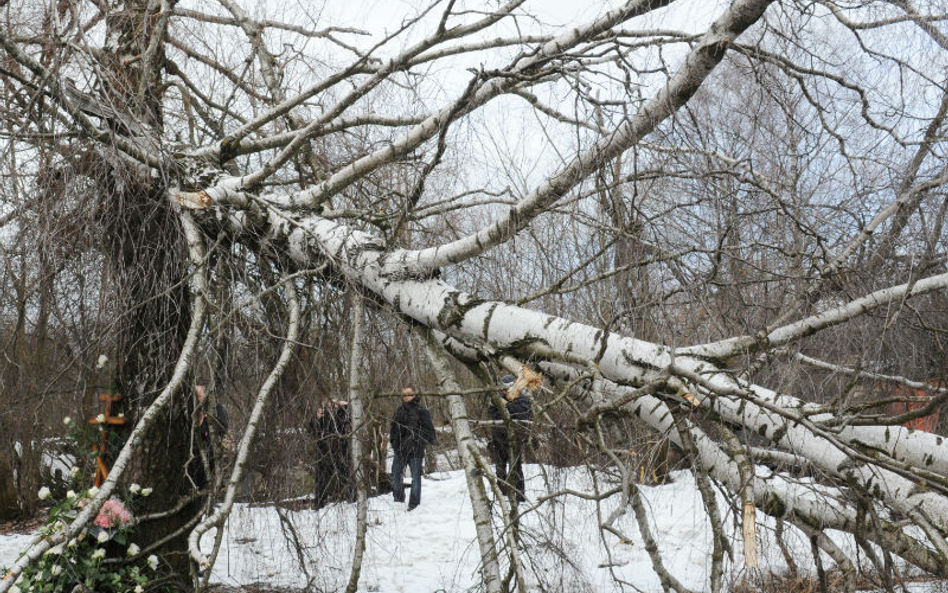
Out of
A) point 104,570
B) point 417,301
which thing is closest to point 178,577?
point 104,570

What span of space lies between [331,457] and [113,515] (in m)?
1.39

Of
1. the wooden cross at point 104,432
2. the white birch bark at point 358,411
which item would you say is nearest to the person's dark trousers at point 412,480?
the wooden cross at point 104,432

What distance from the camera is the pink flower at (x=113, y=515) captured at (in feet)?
13.2

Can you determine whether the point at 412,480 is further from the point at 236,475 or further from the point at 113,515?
the point at 236,475

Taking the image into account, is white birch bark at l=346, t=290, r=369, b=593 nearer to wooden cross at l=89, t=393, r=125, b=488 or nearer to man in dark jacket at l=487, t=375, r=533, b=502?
man in dark jacket at l=487, t=375, r=533, b=502

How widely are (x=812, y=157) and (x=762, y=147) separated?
0.24 m

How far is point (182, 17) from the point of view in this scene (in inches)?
Answer: 207

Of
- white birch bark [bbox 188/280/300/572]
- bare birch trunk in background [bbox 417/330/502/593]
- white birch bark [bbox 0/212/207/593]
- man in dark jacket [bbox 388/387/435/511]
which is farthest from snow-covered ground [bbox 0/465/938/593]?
white birch bark [bbox 0/212/207/593]

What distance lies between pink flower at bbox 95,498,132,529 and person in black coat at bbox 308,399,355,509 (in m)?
1.14

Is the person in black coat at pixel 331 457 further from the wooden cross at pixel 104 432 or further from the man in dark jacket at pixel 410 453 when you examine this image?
the man in dark jacket at pixel 410 453

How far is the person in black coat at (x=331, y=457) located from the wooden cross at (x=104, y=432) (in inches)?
50.8

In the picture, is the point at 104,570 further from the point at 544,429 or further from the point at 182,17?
the point at 182,17

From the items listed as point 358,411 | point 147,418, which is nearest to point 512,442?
point 358,411

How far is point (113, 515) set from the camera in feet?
13.5
